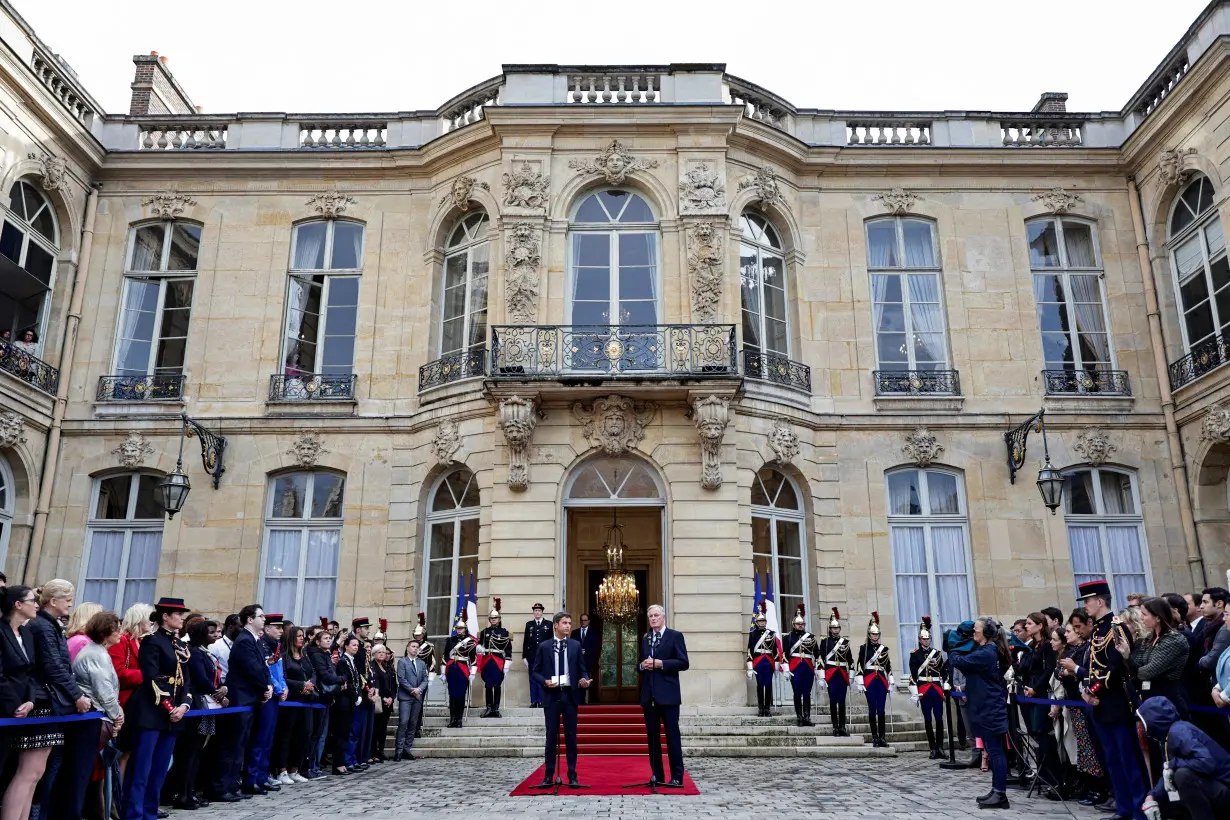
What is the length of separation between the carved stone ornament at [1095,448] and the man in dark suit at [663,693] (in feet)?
27.9

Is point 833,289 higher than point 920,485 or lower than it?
higher

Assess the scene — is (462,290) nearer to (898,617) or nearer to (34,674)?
(898,617)

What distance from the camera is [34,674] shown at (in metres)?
5.46

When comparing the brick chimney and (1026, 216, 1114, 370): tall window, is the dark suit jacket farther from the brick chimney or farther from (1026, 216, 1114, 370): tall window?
the brick chimney

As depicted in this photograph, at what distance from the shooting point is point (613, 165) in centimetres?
1387

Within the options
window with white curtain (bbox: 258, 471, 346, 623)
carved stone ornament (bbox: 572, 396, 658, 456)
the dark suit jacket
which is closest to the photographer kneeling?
the dark suit jacket

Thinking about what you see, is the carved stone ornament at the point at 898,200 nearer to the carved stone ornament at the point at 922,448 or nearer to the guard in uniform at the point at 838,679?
the carved stone ornament at the point at 922,448

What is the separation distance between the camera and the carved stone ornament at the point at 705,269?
42.9 ft

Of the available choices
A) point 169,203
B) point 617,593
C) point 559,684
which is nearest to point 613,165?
point 617,593

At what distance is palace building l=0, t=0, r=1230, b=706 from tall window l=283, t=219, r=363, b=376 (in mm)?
58

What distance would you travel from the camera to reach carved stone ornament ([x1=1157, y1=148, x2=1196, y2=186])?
44.5 ft

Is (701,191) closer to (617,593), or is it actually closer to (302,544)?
(617,593)

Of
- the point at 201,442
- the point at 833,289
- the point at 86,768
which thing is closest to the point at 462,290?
the point at 201,442

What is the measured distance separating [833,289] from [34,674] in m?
11.7
